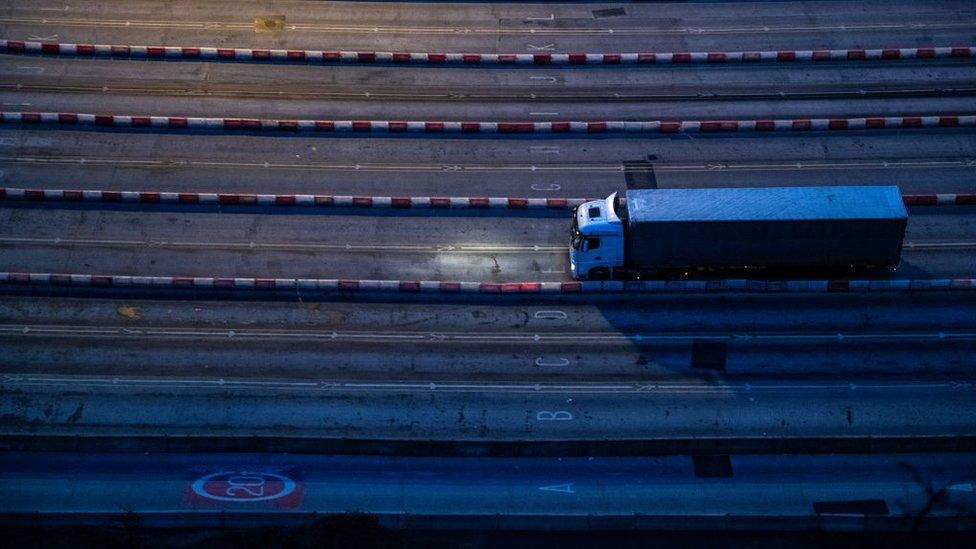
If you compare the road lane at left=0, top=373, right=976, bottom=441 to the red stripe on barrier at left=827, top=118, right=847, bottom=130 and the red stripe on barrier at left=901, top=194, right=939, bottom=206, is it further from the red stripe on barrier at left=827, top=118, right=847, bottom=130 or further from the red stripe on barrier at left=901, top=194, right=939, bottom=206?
the red stripe on barrier at left=827, top=118, right=847, bottom=130

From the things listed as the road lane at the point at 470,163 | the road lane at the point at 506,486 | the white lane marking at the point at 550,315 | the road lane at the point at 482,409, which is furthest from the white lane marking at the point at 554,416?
the road lane at the point at 470,163

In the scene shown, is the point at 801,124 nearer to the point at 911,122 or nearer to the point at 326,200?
the point at 911,122

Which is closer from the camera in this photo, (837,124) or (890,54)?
(837,124)

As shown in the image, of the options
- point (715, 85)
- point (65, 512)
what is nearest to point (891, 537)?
point (715, 85)

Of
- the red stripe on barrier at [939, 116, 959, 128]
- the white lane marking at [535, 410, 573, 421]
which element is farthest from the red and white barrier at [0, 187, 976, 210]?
the white lane marking at [535, 410, 573, 421]

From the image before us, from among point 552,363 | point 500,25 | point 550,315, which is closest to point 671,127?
point 500,25

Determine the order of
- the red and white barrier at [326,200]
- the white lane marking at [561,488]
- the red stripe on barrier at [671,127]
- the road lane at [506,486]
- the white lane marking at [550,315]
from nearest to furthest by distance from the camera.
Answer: the road lane at [506,486] < the white lane marking at [561,488] < the white lane marking at [550,315] < the red and white barrier at [326,200] < the red stripe on barrier at [671,127]

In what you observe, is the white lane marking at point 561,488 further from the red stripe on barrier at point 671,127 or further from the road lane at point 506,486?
the red stripe on barrier at point 671,127

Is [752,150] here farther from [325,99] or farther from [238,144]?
[238,144]
